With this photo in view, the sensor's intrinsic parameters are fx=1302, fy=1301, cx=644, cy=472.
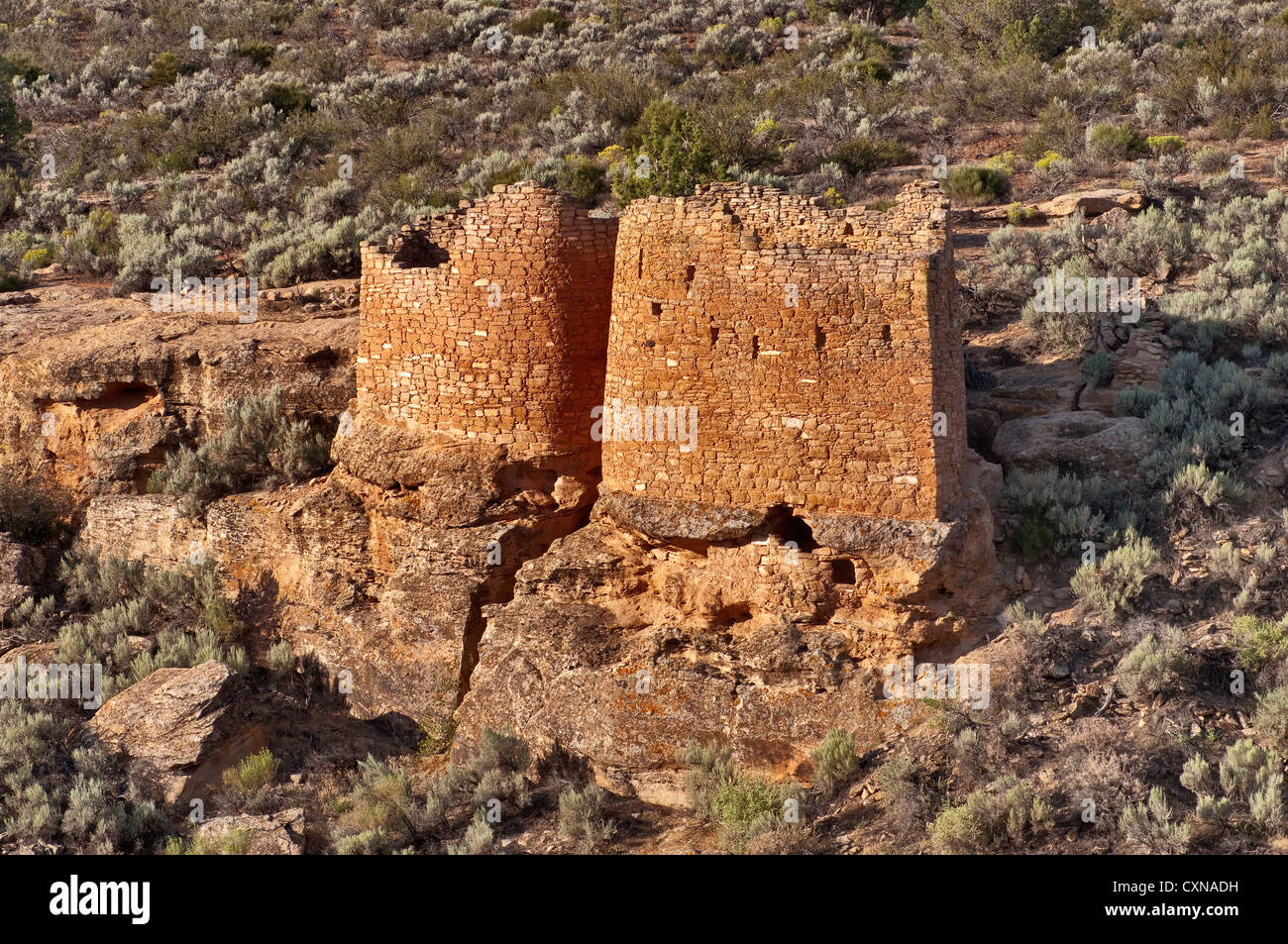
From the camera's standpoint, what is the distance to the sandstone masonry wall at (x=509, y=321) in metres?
11.6

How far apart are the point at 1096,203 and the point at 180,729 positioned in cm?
1404

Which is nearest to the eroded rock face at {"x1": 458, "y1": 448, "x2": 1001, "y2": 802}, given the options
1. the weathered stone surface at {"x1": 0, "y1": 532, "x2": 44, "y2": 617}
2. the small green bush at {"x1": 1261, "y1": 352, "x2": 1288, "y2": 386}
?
the small green bush at {"x1": 1261, "y1": 352, "x2": 1288, "y2": 386}

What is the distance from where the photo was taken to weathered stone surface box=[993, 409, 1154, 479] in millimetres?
11984

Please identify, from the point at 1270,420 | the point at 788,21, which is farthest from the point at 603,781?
the point at 788,21

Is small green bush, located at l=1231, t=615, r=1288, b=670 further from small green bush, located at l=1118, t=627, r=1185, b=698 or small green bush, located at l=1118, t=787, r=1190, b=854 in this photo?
small green bush, located at l=1118, t=787, r=1190, b=854

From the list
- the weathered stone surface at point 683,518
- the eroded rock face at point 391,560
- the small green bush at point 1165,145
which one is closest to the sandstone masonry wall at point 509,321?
the eroded rock face at point 391,560

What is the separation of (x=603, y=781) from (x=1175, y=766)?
448 centimetres

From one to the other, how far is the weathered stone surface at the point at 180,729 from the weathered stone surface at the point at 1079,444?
748 cm

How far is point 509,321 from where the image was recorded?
11.7 metres

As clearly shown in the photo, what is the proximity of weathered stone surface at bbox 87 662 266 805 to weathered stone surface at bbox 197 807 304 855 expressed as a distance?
2.41 ft

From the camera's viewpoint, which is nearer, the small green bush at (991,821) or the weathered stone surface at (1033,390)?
the small green bush at (991,821)

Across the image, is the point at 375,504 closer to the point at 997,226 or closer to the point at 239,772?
the point at 239,772

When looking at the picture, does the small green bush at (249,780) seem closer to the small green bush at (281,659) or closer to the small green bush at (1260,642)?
the small green bush at (281,659)

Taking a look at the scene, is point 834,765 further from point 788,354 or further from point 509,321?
point 509,321
